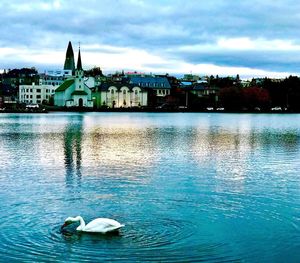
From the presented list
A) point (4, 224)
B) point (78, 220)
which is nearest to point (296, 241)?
point (78, 220)

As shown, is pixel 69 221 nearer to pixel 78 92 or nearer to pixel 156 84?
pixel 78 92

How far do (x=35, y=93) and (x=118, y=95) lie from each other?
3653 cm

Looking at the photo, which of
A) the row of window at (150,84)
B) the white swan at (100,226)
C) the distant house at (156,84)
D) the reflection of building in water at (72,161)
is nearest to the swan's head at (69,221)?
the white swan at (100,226)

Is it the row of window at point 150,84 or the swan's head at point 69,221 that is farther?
the row of window at point 150,84

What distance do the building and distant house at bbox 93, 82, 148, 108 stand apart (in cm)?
2639

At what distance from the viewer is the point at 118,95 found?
173875 millimetres

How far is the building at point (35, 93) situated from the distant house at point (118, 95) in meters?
26.4

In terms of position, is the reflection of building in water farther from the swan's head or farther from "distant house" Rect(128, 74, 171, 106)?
"distant house" Rect(128, 74, 171, 106)

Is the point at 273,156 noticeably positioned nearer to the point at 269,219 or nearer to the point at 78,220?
the point at 269,219

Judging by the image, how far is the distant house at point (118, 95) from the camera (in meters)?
172

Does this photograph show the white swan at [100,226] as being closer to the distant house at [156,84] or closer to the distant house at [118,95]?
the distant house at [118,95]

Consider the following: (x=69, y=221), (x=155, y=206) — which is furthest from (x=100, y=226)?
(x=155, y=206)

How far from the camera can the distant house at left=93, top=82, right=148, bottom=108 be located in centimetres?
17175

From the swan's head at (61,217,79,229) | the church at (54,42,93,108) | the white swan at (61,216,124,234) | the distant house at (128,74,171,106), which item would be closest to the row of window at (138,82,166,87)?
the distant house at (128,74,171,106)
